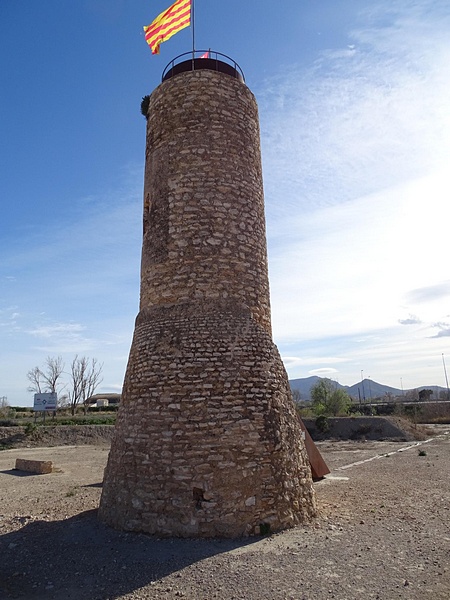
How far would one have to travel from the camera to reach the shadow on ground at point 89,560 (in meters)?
5.85

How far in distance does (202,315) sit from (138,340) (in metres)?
1.53

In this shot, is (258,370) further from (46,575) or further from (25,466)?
(25,466)

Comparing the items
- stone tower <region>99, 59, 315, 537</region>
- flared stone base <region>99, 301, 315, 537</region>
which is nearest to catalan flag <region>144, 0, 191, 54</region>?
stone tower <region>99, 59, 315, 537</region>

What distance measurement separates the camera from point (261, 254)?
956 cm

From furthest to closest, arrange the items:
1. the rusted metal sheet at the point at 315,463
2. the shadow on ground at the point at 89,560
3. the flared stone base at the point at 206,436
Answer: the rusted metal sheet at the point at 315,463
the flared stone base at the point at 206,436
the shadow on ground at the point at 89,560

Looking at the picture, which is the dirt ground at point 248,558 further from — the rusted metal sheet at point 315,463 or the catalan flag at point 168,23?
the catalan flag at point 168,23

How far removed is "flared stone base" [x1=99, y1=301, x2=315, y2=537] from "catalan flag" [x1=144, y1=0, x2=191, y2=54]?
6612 mm

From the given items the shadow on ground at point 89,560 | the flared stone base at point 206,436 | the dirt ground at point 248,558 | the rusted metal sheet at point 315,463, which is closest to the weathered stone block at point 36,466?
the dirt ground at point 248,558

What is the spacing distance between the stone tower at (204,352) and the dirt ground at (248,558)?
0.60 meters

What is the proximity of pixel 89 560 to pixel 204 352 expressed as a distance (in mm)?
3737

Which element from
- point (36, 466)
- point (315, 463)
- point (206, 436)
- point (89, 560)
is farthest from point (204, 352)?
point (36, 466)

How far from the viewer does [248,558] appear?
643cm

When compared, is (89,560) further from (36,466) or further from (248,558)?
(36,466)

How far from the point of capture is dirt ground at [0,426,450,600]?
5598 mm
